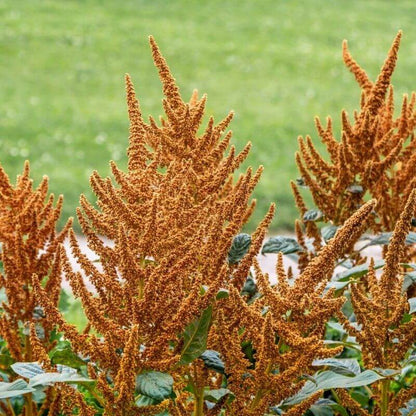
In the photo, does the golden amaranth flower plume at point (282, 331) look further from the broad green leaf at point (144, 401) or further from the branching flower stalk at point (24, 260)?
the branching flower stalk at point (24, 260)

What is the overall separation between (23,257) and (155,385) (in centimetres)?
92

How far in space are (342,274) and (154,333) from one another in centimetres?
81

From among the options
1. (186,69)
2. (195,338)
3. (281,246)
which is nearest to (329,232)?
(281,246)

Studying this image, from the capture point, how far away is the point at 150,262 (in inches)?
74.4

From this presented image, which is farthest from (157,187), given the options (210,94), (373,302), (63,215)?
(210,94)

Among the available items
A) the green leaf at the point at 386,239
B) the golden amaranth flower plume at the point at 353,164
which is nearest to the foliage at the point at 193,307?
the green leaf at the point at 386,239

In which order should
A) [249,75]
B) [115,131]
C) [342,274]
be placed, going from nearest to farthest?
1. [342,274]
2. [115,131]
3. [249,75]

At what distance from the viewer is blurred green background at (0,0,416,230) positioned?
11.5 meters

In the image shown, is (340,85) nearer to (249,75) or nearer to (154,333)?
(249,75)

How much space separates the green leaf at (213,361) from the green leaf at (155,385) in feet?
0.71

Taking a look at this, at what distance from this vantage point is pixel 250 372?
1726 mm

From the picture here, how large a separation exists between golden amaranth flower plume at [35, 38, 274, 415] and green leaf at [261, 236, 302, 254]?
1.66ft

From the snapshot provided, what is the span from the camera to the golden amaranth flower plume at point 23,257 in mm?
2363

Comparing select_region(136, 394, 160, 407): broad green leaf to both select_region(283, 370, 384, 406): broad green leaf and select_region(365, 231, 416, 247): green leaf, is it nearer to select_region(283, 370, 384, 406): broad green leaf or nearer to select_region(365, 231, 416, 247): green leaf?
select_region(283, 370, 384, 406): broad green leaf
